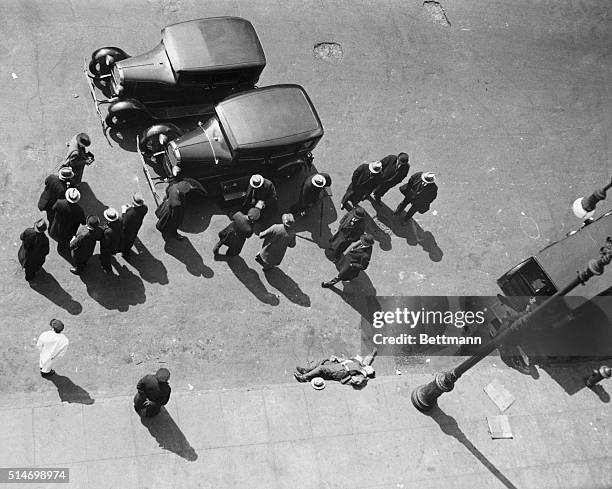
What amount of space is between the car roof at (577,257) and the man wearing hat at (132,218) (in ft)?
23.5

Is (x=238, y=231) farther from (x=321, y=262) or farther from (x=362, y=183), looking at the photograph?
(x=362, y=183)

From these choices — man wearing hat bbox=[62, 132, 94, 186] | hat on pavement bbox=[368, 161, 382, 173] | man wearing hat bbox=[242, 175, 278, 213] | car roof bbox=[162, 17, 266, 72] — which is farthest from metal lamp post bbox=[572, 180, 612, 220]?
man wearing hat bbox=[62, 132, 94, 186]

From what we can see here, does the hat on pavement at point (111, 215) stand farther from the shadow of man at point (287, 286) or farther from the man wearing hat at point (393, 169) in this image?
the man wearing hat at point (393, 169)

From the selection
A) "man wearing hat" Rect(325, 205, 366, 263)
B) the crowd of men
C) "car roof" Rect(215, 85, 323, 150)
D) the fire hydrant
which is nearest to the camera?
the crowd of men

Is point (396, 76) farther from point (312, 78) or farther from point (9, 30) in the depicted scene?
point (9, 30)

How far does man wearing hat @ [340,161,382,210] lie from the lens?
1435cm

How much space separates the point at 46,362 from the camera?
37.1 ft

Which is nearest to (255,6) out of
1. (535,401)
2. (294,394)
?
(294,394)

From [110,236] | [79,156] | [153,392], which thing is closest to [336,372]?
[153,392]

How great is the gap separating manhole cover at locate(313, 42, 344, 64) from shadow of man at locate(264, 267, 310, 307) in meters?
6.02

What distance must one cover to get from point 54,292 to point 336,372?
4.98 meters

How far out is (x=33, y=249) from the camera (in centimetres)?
1200

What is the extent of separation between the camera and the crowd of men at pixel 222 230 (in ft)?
39.8

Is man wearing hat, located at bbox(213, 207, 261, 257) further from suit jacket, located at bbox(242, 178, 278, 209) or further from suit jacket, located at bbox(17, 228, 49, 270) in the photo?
suit jacket, located at bbox(17, 228, 49, 270)
